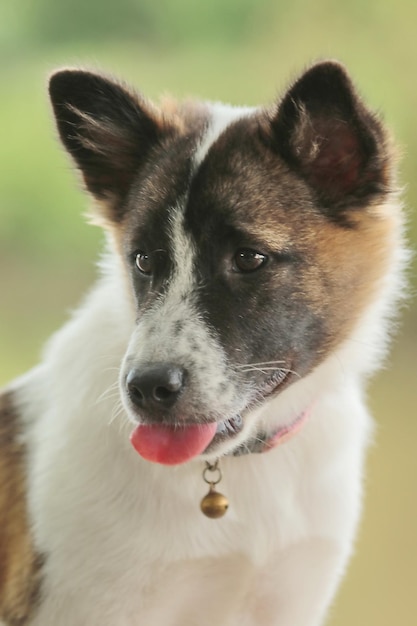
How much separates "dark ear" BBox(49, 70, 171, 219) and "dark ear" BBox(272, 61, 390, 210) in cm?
24

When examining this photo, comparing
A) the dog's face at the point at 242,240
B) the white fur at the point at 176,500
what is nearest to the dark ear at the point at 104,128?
the dog's face at the point at 242,240

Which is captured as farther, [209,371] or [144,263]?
[144,263]

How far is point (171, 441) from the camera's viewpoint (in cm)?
139

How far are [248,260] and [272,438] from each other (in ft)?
1.09

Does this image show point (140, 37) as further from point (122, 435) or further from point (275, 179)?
point (122, 435)

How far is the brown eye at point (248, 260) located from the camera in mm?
1407

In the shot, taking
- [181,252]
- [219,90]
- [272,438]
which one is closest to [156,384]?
[181,252]

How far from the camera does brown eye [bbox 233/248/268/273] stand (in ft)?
4.62

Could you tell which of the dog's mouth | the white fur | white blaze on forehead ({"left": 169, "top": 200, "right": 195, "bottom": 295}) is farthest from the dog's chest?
white blaze on forehead ({"left": 169, "top": 200, "right": 195, "bottom": 295})

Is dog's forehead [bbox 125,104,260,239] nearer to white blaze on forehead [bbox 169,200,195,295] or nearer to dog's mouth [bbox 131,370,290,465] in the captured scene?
white blaze on forehead [bbox 169,200,195,295]

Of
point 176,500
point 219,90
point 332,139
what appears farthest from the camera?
point 219,90

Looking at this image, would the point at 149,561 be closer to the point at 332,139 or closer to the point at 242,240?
the point at 242,240

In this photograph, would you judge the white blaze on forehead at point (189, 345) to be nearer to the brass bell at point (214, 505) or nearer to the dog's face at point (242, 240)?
the dog's face at point (242, 240)

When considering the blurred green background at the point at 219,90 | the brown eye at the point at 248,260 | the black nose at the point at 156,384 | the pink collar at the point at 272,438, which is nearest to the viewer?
the black nose at the point at 156,384
